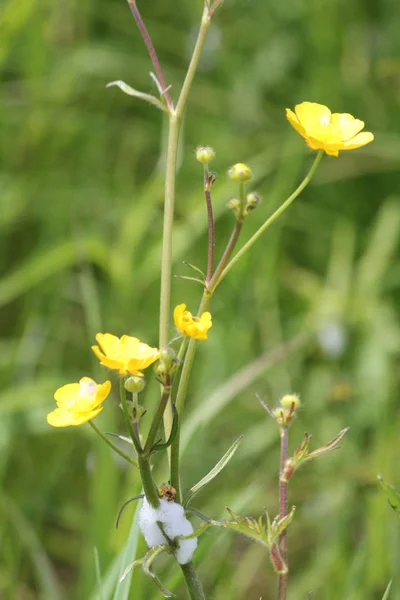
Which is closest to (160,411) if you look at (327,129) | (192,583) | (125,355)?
(125,355)

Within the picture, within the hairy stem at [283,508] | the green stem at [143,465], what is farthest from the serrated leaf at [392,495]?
the green stem at [143,465]

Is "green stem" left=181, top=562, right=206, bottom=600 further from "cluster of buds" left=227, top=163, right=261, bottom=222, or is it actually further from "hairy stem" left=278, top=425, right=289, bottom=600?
"cluster of buds" left=227, top=163, right=261, bottom=222

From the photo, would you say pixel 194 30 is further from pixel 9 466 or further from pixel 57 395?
pixel 57 395

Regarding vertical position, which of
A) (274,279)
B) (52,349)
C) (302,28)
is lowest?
(52,349)

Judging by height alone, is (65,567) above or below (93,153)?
below

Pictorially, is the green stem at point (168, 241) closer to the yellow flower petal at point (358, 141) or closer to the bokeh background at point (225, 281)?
the yellow flower petal at point (358, 141)

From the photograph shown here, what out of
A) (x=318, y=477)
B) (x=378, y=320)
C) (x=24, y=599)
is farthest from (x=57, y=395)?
(x=378, y=320)
